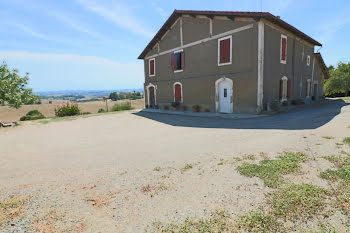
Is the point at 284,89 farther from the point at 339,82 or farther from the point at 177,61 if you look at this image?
the point at 339,82

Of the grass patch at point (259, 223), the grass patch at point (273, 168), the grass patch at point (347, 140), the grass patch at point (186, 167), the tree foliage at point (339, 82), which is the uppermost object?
the tree foliage at point (339, 82)

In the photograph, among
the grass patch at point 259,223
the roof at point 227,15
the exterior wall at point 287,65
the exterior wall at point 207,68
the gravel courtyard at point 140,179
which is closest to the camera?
the grass patch at point 259,223

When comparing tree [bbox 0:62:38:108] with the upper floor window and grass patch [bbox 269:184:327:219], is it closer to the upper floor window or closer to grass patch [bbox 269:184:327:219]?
grass patch [bbox 269:184:327:219]

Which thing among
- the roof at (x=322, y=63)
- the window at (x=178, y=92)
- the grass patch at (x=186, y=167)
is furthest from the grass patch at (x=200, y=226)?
the roof at (x=322, y=63)

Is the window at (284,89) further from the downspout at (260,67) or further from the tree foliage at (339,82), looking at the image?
the tree foliage at (339,82)

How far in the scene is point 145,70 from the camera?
66.4ft

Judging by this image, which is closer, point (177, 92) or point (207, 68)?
point (207, 68)

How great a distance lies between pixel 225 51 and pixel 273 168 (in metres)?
10.2

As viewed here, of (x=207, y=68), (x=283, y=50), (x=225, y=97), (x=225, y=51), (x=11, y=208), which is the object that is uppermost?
(x=283, y=50)

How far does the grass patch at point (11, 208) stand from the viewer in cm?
251

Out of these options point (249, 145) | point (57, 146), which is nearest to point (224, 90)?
point (249, 145)

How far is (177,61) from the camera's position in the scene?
16031 millimetres

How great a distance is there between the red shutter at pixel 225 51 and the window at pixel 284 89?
4.27 metres

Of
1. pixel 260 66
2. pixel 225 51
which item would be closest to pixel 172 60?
pixel 225 51
